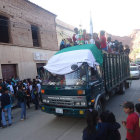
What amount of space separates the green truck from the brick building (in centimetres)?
721

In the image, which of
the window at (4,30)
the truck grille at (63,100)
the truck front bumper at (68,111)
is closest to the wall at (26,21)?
the window at (4,30)

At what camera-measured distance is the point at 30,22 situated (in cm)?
1453

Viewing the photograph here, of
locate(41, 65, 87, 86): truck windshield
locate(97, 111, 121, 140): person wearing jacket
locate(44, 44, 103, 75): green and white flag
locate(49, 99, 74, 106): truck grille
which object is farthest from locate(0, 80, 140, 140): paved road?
locate(97, 111, 121, 140): person wearing jacket

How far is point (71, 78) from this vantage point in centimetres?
509

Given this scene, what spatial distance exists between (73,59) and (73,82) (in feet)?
2.84

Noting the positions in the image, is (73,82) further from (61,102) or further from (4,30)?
(4,30)

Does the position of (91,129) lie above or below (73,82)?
below

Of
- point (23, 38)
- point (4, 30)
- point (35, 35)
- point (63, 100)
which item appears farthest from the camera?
point (35, 35)

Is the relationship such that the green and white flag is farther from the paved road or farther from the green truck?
the paved road

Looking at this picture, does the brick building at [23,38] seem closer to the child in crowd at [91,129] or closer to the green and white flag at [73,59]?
the green and white flag at [73,59]

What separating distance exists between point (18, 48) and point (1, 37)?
158 cm

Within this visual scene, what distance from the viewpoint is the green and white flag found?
5.11 m

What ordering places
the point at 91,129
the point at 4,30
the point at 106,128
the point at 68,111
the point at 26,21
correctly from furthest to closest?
the point at 26,21, the point at 4,30, the point at 68,111, the point at 106,128, the point at 91,129

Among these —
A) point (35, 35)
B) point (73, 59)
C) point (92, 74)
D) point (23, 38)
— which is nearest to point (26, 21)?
point (23, 38)
